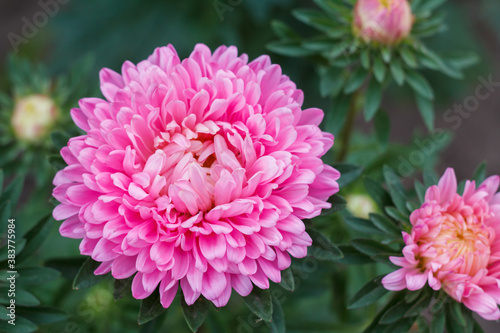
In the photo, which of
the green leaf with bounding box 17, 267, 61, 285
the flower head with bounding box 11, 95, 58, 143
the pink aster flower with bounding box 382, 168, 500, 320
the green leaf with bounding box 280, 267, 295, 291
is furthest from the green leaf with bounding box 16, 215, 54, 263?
the pink aster flower with bounding box 382, 168, 500, 320

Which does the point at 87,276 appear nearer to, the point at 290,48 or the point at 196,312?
the point at 196,312

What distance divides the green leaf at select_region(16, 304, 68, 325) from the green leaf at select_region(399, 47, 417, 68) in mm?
1304

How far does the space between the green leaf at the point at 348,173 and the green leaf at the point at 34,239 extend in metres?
0.84

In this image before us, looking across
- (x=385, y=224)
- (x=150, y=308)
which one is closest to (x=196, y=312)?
(x=150, y=308)

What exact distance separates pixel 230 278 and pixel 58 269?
1.93 ft

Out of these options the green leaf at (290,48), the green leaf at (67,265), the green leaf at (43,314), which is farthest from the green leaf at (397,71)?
the green leaf at (43,314)

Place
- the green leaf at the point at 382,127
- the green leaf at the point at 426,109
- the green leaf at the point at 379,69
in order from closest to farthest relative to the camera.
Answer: the green leaf at the point at 379,69, the green leaf at the point at 426,109, the green leaf at the point at 382,127

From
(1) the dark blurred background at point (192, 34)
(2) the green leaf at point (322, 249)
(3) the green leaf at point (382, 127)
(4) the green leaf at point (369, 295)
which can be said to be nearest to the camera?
(2) the green leaf at point (322, 249)

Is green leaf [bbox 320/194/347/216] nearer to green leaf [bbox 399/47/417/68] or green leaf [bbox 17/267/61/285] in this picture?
green leaf [bbox 399/47/417/68]

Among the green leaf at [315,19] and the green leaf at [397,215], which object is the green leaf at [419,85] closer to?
the green leaf at [315,19]

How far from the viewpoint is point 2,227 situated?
1527mm

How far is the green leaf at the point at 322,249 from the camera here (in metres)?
1.40

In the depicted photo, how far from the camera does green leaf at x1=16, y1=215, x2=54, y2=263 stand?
63.3 inches

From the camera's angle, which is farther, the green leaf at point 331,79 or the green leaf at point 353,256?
the green leaf at point 331,79
